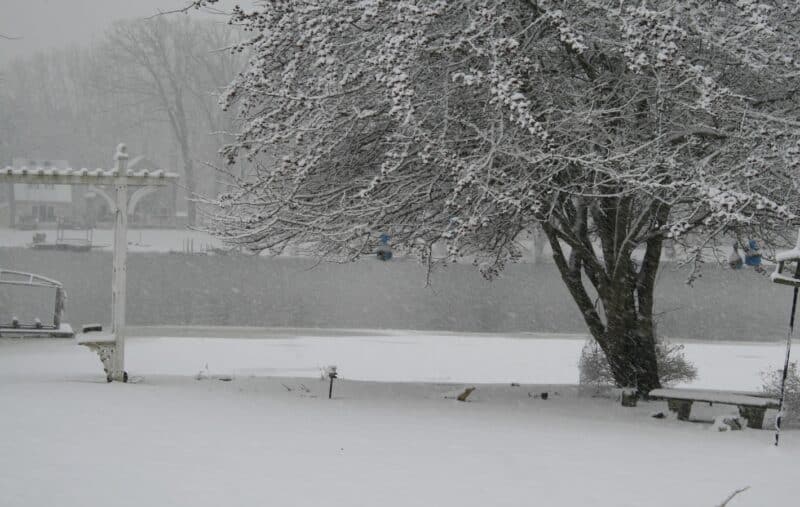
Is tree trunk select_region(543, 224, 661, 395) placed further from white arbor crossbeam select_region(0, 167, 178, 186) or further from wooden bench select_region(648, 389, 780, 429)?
white arbor crossbeam select_region(0, 167, 178, 186)

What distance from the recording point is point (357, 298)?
37125 mm

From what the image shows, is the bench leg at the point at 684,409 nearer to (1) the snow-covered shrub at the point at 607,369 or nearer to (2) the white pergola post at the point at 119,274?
(1) the snow-covered shrub at the point at 607,369

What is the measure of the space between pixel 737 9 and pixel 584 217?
333 cm

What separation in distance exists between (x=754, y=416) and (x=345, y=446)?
5.15 metres

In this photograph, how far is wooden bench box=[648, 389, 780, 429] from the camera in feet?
35.7

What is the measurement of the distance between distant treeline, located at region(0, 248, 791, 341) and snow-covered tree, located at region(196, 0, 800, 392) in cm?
933

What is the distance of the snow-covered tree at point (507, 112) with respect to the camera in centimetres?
970

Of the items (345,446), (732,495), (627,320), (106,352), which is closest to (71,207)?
(106,352)

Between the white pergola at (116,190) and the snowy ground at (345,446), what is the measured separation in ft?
1.70

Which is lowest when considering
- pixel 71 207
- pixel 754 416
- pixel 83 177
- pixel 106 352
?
pixel 754 416

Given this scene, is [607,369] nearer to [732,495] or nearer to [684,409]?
[684,409]

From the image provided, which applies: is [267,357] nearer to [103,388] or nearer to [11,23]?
[103,388]

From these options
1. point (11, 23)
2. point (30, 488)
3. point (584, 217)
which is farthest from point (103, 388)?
point (11, 23)

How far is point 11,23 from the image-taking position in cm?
10831
